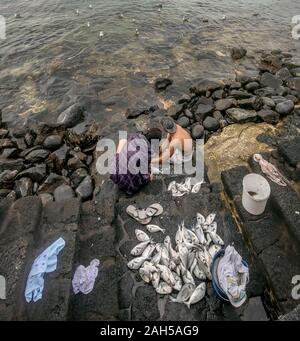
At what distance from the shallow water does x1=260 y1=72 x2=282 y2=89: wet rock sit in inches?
53.5

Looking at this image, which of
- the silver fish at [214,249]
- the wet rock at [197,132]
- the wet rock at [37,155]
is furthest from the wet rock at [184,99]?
the silver fish at [214,249]

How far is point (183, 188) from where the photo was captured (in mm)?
7336

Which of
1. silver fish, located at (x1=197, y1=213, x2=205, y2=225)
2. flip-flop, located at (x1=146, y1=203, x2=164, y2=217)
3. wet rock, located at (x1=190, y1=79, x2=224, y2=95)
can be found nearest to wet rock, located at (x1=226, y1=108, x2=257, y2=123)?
wet rock, located at (x1=190, y1=79, x2=224, y2=95)

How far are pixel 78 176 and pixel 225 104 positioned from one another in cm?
574

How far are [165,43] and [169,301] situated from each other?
1391 cm

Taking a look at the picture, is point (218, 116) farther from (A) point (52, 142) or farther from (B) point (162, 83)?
(A) point (52, 142)

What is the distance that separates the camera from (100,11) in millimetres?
19297

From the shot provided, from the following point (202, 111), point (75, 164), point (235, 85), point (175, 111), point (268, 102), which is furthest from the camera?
point (235, 85)

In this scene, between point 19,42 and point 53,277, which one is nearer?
point 53,277

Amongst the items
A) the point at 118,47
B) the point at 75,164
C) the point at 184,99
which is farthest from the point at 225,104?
the point at 118,47

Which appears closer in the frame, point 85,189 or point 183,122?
point 85,189

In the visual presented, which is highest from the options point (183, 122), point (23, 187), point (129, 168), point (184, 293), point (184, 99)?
point (129, 168)

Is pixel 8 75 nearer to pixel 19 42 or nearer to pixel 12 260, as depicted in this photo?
pixel 19 42
